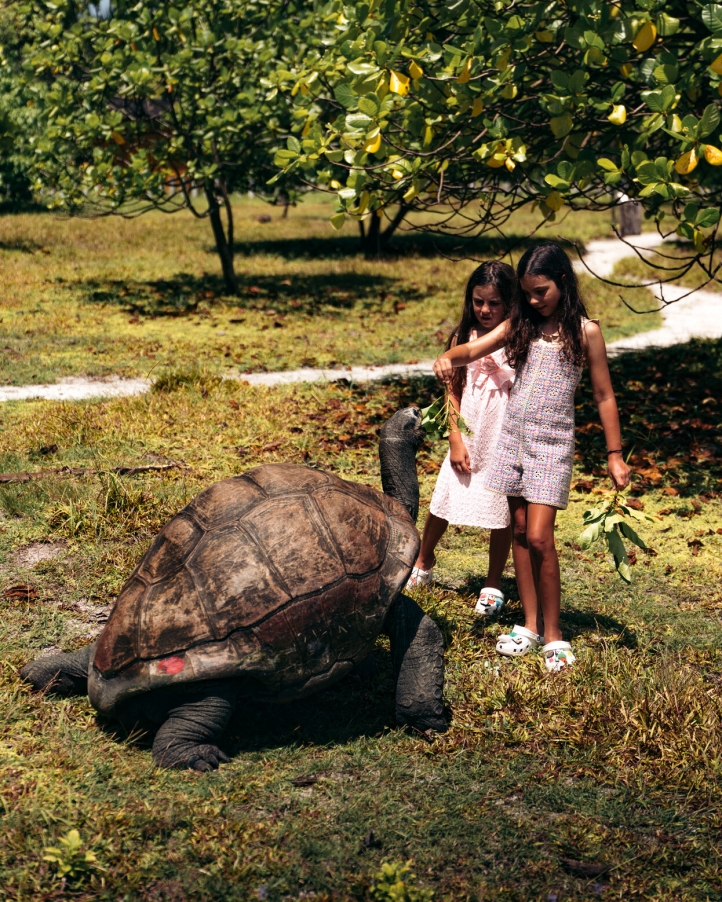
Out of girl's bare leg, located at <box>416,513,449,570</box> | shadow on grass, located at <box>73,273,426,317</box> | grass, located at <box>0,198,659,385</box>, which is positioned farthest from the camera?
shadow on grass, located at <box>73,273,426,317</box>

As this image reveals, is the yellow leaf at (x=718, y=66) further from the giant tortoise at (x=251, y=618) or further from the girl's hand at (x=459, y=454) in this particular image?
the giant tortoise at (x=251, y=618)

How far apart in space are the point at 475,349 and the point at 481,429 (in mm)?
560

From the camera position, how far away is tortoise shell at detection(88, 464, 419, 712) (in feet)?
12.5

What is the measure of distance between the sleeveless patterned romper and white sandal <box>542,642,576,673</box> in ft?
2.36

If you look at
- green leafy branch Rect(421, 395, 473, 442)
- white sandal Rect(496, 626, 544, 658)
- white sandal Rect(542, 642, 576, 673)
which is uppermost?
green leafy branch Rect(421, 395, 473, 442)

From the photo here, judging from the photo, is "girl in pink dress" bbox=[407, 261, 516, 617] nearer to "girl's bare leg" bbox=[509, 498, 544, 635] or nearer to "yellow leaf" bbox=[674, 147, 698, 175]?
"girl's bare leg" bbox=[509, 498, 544, 635]

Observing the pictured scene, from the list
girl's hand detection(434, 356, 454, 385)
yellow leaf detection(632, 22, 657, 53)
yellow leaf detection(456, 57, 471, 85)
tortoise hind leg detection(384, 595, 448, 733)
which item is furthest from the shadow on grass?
tortoise hind leg detection(384, 595, 448, 733)

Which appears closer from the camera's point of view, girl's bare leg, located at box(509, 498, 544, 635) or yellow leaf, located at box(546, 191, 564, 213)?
girl's bare leg, located at box(509, 498, 544, 635)

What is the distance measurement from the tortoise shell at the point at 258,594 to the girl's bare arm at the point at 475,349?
3.32 feet

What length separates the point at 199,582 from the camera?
12.7 feet

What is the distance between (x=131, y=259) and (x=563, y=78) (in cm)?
1682

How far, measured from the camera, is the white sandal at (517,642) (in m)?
4.86

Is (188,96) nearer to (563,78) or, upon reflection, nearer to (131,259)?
(131,259)

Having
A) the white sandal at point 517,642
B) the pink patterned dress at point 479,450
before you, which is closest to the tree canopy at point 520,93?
the pink patterned dress at point 479,450
